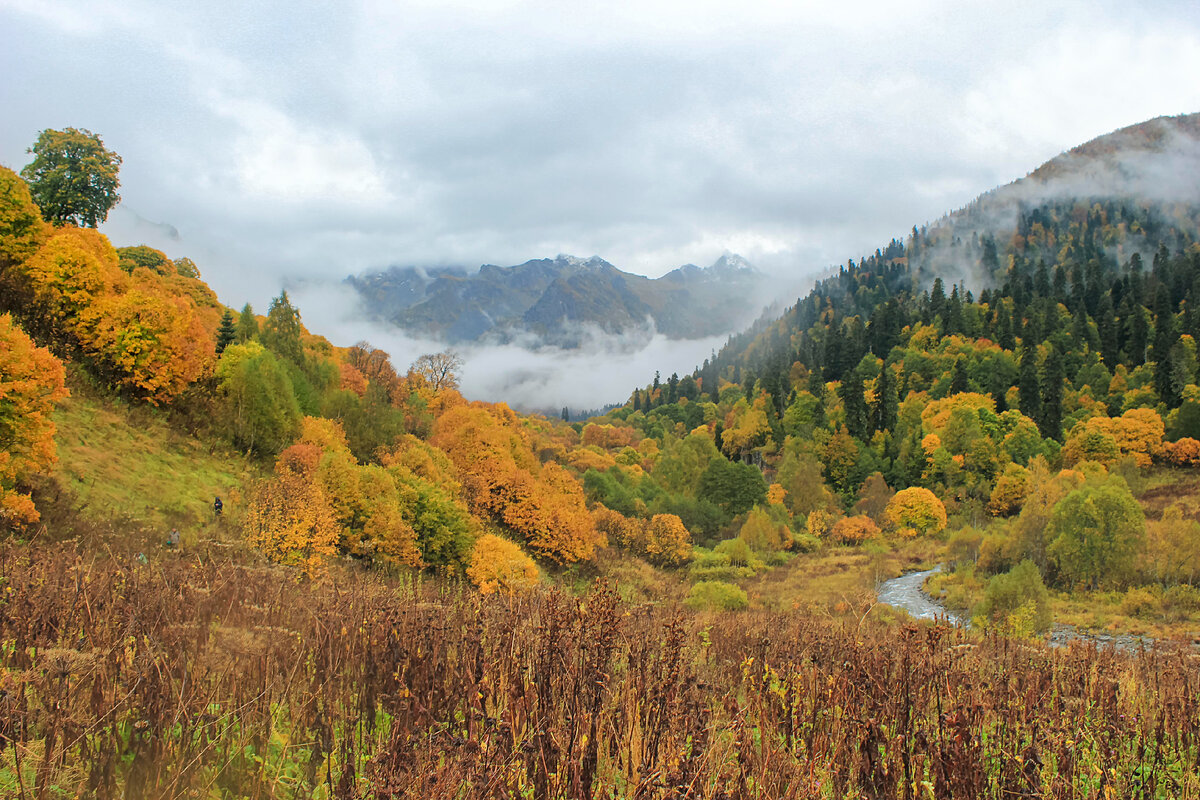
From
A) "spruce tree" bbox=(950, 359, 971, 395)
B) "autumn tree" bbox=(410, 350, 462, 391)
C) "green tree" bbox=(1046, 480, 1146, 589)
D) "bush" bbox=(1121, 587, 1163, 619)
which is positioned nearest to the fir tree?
"spruce tree" bbox=(950, 359, 971, 395)

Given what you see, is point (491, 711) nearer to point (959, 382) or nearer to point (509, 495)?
point (509, 495)

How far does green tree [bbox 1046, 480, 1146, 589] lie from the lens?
42812 mm

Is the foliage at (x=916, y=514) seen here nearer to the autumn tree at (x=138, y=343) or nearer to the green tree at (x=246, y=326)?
the green tree at (x=246, y=326)

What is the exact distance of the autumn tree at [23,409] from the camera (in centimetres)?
1827

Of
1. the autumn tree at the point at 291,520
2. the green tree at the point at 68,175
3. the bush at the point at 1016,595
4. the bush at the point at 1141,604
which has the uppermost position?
the green tree at the point at 68,175

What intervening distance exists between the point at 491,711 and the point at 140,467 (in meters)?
29.5

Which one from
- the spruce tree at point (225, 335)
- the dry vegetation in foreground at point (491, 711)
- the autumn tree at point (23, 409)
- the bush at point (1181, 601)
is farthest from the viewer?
the spruce tree at point (225, 335)

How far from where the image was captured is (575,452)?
377ft

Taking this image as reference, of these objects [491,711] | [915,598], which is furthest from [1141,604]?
[491,711]

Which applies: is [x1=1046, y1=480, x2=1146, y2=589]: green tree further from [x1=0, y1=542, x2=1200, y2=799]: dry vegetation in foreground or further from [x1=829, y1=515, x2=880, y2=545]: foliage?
[x1=0, y1=542, x2=1200, y2=799]: dry vegetation in foreground

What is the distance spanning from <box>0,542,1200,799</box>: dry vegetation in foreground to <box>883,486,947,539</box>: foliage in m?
83.3

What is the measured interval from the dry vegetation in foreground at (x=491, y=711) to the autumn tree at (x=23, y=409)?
1662cm

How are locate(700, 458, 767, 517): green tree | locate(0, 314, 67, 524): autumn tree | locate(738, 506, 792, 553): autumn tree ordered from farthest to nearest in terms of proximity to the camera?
locate(700, 458, 767, 517): green tree, locate(738, 506, 792, 553): autumn tree, locate(0, 314, 67, 524): autumn tree

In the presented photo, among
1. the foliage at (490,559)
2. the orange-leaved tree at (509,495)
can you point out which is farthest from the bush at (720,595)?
the orange-leaved tree at (509,495)
